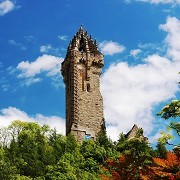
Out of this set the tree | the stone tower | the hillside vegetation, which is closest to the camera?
the tree

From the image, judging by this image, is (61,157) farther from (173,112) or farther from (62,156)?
(173,112)

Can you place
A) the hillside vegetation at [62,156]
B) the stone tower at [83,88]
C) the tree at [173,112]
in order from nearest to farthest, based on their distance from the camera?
the tree at [173,112]
the hillside vegetation at [62,156]
the stone tower at [83,88]

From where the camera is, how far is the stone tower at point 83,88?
172 ft

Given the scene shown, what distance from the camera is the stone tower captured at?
52312mm

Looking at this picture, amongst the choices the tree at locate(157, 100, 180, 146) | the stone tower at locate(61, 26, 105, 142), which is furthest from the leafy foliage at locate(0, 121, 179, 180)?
the tree at locate(157, 100, 180, 146)

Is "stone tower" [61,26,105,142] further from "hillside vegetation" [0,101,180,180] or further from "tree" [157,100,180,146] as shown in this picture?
"tree" [157,100,180,146]

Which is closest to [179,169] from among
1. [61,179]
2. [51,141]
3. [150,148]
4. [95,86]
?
[61,179]

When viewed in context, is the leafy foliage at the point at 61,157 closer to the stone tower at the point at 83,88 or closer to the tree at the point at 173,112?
the stone tower at the point at 83,88

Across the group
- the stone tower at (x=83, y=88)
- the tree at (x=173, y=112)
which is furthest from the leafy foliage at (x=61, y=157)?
the tree at (x=173, y=112)

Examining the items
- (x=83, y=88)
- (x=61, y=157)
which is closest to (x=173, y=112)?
(x=61, y=157)

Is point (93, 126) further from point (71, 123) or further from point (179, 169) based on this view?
point (179, 169)

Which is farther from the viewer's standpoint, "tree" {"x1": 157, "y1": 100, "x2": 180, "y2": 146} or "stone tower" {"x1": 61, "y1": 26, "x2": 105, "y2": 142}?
"stone tower" {"x1": 61, "y1": 26, "x2": 105, "y2": 142}

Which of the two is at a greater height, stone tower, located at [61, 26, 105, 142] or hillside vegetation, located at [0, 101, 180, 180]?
stone tower, located at [61, 26, 105, 142]

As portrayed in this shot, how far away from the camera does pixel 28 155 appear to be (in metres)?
42.7
